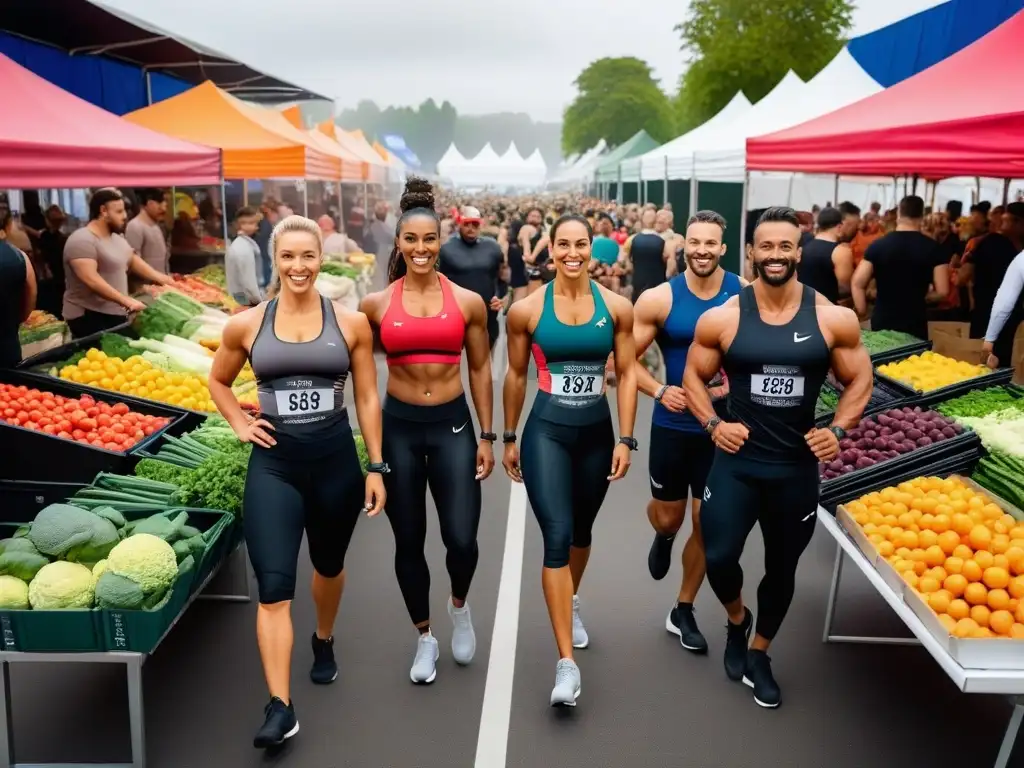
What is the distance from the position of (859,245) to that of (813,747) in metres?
9.51

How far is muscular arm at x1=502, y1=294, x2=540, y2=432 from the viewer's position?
13.4 feet

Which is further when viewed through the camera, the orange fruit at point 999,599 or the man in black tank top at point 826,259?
the man in black tank top at point 826,259

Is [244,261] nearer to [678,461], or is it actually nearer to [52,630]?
[678,461]

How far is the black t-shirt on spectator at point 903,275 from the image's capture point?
748 cm

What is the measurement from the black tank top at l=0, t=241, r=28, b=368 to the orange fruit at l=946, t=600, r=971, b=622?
5411 millimetres

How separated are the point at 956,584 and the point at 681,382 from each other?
4.82 ft

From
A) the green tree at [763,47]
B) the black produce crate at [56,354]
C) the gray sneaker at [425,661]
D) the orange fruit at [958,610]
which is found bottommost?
the gray sneaker at [425,661]

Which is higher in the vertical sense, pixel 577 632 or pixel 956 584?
pixel 956 584

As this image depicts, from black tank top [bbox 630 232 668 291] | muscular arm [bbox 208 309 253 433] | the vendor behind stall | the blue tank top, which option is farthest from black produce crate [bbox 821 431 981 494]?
black tank top [bbox 630 232 668 291]

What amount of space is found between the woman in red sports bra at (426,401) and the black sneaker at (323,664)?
1.24 ft

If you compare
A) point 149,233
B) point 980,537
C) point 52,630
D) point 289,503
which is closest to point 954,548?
point 980,537

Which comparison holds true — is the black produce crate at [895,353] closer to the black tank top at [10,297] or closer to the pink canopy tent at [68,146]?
the pink canopy tent at [68,146]

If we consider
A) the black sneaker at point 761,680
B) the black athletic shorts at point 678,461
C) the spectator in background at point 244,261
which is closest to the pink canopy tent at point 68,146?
the spectator in background at point 244,261

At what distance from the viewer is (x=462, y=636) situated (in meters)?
4.41
